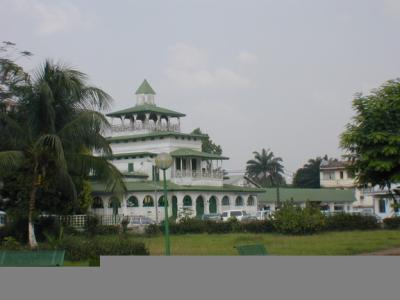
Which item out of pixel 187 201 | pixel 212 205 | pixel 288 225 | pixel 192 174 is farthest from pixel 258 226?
pixel 212 205

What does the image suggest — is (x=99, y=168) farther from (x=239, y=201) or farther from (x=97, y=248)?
(x=239, y=201)

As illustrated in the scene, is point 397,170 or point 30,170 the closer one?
point 397,170

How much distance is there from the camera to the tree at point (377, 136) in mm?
23094

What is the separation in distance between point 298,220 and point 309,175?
68647 mm

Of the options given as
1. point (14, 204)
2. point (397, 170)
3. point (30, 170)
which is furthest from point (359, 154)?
point (14, 204)

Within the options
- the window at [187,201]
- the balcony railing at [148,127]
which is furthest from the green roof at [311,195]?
the window at [187,201]

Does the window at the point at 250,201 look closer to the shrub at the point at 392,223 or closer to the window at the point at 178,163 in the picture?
the window at the point at 178,163

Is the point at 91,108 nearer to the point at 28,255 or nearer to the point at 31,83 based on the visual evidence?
the point at 31,83

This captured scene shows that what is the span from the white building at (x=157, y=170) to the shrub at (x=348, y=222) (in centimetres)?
1544

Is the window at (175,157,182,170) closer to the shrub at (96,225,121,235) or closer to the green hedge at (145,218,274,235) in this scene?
the green hedge at (145,218,274,235)

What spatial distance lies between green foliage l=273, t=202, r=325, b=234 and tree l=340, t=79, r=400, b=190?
1285 cm

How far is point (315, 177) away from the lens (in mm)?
104750

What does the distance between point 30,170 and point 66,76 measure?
4.26 meters

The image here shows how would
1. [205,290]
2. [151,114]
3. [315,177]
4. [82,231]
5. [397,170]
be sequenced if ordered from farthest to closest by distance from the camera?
[315,177], [151,114], [82,231], [397,170], [205,290]
